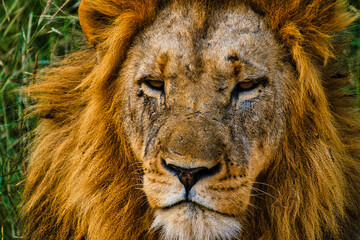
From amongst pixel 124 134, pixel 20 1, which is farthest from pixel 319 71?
pixel 20 1

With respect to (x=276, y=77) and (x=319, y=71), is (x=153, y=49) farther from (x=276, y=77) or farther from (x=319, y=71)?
(x=319, y=71)

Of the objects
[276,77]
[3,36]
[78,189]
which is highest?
[3,36]

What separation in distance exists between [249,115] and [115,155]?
0.98m

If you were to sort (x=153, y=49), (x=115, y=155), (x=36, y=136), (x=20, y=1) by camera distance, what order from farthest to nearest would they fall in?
1. (x=20, y=1)
2. (x=36, y=136)
3. (x=115, y=155)
4. (x=153, y=49)

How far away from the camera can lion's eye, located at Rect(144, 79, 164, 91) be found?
3240mm

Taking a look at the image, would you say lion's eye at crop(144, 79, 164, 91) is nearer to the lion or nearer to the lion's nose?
the lion

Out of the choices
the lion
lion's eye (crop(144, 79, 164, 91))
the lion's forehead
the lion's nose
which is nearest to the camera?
the lion's nose

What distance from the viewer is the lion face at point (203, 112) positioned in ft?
9.20

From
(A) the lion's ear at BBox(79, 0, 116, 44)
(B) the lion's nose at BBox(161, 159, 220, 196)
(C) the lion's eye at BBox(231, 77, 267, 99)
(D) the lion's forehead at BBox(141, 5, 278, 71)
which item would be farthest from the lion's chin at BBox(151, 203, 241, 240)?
(A) the lion's ear at BBox(79, 0, 116, 44)

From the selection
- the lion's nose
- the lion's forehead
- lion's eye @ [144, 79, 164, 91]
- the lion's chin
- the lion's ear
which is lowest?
the lion's chin

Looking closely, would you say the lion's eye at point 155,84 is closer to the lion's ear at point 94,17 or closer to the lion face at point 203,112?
the lion face at point 203,112

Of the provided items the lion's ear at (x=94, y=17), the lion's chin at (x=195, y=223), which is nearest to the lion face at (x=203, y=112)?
the lion's chin at (x=195, y=223)

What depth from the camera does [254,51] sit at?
312 cm

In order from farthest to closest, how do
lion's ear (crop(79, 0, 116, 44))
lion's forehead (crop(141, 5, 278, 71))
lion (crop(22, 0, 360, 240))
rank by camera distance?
lion's ear (crop(79, 0, 116, 44)), lion's forehead (crop(141, 5, 278, 71)), lion (crop(22, 0, 360, 240))
